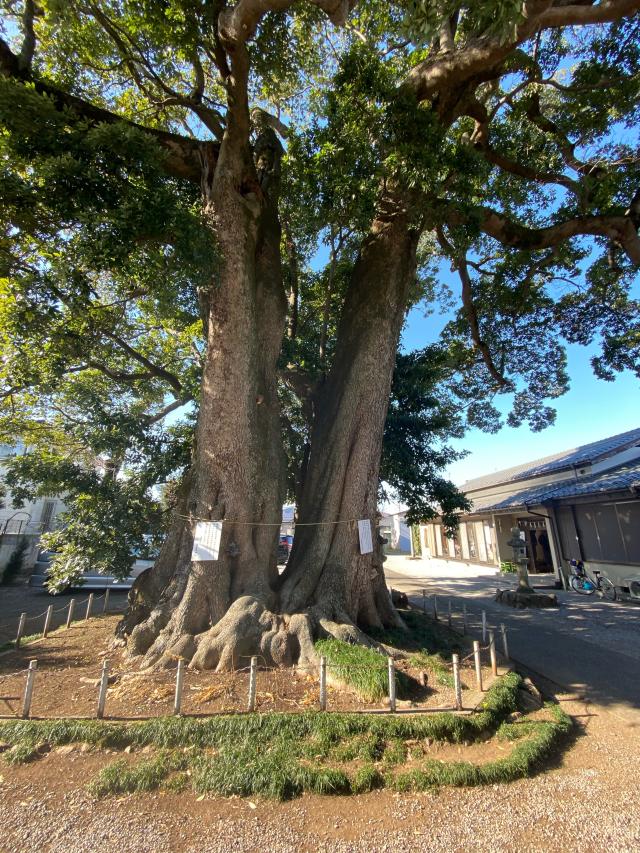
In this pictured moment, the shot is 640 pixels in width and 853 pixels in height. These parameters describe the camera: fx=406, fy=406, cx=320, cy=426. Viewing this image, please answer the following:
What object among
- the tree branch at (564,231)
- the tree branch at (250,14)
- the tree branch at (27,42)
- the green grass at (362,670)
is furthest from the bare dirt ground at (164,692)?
the tree branch at (27,42)

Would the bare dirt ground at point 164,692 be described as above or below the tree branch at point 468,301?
below

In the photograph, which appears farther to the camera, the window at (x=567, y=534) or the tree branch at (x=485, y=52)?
the window at (x=567, y=534)

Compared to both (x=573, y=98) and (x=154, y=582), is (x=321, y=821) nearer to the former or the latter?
(x=154, y=582)

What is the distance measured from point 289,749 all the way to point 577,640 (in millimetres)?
6438

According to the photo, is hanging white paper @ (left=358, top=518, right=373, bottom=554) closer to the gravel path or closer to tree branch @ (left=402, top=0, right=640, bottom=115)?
the gravel path

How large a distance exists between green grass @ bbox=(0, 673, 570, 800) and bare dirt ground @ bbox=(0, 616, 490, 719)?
0.35 m

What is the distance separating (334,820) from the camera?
283cm

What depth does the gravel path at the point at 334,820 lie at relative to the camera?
263cm

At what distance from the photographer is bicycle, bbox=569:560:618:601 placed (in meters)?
11.7

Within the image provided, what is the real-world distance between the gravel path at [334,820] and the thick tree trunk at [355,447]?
9.11 ft

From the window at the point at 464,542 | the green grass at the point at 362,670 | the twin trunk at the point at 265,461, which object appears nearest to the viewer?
the green grass at the point at 362,670

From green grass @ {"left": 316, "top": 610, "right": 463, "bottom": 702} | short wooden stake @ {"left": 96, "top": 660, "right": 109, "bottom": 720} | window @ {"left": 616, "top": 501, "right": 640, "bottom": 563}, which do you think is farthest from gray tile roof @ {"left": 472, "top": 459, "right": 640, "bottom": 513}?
short wooden stake @ {"left": 96, "top": 660, "right": 109, "bottom": 720}

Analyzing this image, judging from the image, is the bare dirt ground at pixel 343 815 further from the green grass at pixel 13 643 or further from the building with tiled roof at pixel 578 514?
the building with tiled roof at pixel 578 514

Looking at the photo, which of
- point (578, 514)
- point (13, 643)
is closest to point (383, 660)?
point (13, 643)
